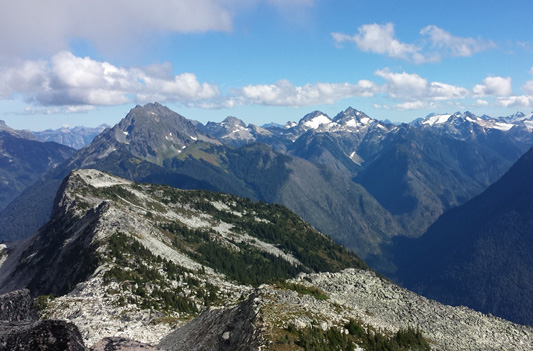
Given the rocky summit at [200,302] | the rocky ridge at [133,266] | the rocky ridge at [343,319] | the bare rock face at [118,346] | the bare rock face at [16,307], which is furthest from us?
the rocky ridge at [133,266]

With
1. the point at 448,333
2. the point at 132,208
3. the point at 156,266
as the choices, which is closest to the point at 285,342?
the point at 448,333

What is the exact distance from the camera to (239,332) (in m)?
40.8

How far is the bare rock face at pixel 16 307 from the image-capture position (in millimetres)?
53875

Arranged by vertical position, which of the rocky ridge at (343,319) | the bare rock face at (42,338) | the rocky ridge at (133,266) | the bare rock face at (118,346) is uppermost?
the bare rock face at (42,338)

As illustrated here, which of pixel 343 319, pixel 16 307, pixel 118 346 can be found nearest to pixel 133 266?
pixel 16 307

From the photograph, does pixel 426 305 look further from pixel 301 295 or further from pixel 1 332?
pixel 1 332

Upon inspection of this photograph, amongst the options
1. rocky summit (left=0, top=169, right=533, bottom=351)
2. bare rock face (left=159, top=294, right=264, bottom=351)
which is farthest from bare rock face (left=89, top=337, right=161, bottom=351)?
bare rock face (left=159, top=294, right=264, bottom=351)

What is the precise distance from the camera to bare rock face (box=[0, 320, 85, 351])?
30.1 m

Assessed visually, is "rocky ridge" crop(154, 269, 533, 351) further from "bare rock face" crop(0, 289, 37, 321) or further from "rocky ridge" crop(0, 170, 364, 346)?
"bare rock face" crop(0, 289, 37, 321)

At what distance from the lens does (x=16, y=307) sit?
56.7 meters

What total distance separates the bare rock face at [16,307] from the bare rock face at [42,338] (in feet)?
89.9

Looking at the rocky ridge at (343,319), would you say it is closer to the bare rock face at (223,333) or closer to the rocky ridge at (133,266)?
the bare rock face at (223,333)

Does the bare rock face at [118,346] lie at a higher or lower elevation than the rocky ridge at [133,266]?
higher

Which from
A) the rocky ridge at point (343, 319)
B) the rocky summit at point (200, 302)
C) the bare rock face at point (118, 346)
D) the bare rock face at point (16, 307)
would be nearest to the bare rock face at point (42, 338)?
the rocky summit at point (200, 302)
